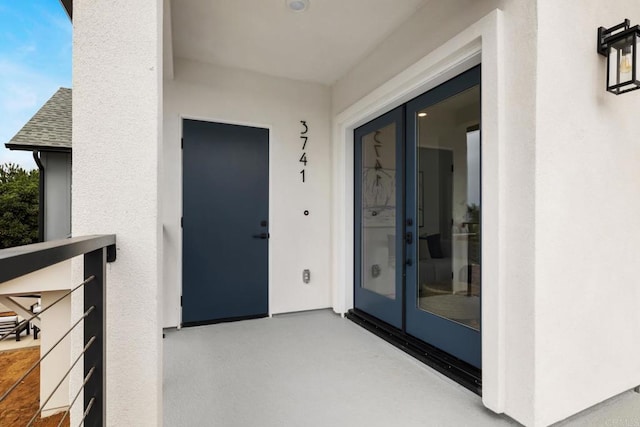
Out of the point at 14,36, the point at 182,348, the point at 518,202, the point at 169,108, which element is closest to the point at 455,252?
the point at 518,202

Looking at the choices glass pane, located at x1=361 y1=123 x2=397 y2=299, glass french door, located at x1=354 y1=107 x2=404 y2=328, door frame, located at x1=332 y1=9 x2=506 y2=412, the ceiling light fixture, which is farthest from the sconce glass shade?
the ceiling light fixture

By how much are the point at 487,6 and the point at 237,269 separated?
3267 millimetres

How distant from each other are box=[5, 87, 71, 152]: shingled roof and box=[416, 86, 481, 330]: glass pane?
532cm

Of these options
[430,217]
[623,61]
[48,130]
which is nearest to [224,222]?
[430,217]

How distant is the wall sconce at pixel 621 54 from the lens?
1759 millimetres

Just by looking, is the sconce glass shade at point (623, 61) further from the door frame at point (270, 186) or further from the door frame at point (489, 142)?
the door frame at point (270, 186)

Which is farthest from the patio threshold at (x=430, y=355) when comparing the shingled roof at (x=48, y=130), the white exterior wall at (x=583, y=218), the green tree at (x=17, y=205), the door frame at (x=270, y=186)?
the green tree at (x=17, y=205)

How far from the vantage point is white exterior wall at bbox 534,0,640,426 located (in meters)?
1.72

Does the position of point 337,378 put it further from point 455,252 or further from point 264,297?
point 264,297

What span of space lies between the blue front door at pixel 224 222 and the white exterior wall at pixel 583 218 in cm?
277

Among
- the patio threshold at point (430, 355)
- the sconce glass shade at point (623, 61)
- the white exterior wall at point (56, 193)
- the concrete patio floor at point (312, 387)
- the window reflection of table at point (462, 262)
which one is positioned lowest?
the concrete patio floor at point (312, 387)

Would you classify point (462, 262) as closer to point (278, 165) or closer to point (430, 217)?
point (430, 217)

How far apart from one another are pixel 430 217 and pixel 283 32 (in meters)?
2.20

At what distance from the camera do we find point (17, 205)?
540 cm
